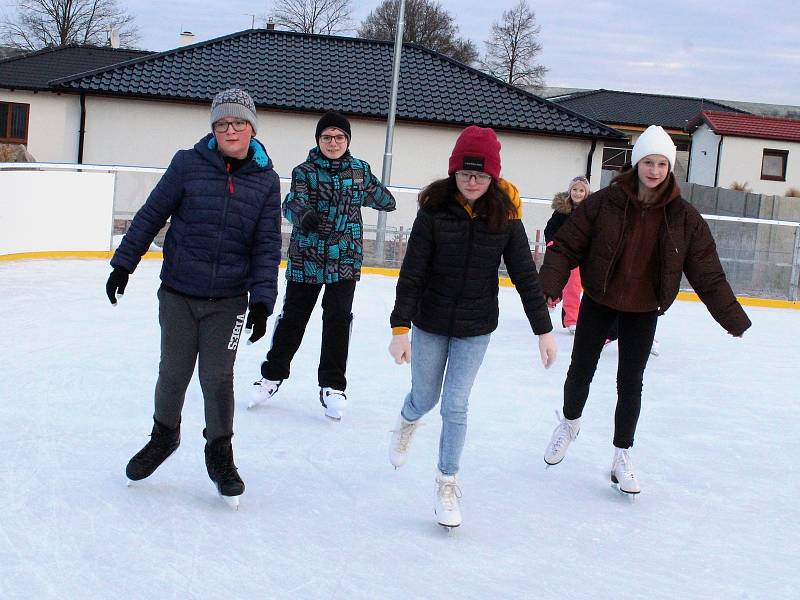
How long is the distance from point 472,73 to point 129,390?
18.9m

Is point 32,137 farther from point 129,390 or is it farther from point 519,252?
point 519,252

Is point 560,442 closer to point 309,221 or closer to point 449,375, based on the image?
point 449,375

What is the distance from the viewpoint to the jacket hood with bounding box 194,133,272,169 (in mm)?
3568

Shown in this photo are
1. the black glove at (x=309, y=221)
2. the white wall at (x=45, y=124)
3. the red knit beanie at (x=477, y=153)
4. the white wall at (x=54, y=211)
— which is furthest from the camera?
the white wall at (x=45, y=124)

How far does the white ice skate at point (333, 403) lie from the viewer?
5.08 m

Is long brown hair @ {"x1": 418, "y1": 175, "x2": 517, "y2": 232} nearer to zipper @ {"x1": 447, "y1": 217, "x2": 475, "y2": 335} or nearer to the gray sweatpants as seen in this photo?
zipper @ {"x1": 447, "y1": 217, "x2": 475, "y2": 335}

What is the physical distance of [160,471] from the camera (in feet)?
13.3

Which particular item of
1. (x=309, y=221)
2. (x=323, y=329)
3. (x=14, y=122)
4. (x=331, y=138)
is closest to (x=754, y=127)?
(x=14, y=122)

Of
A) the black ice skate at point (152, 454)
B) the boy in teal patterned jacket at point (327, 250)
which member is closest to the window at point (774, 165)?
the boy in teal patterned jacket at point (327, 250)

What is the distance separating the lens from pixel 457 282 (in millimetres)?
3596

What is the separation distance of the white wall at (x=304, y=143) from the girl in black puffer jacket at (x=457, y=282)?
55.7 feet

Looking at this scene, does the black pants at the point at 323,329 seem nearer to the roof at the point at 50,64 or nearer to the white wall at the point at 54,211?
the white wall at the point at 54,211

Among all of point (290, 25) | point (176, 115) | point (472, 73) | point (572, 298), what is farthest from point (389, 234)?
point (290, 25)

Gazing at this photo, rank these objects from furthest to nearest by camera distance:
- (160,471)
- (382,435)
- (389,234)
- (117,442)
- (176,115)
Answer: (176,115) → (389,234) → (382,435) → (117,442) → (160,471)
